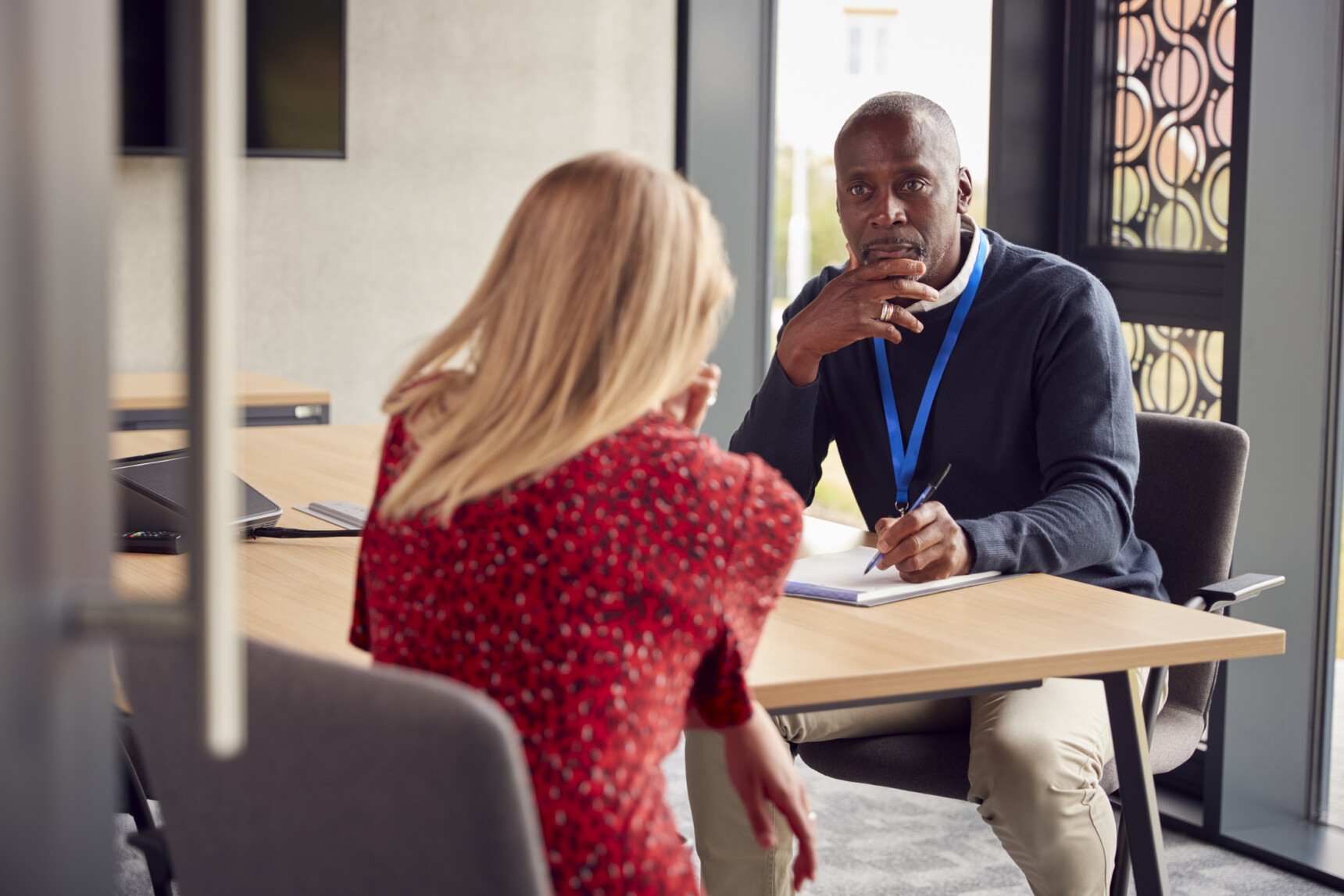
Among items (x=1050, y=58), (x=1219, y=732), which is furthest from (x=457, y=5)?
(x=1219, y=732)

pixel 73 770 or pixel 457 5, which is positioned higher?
pixel 457 5

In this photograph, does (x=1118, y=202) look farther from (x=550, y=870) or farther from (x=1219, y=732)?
(x=550, y=870)

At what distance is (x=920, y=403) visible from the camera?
6.90 feet

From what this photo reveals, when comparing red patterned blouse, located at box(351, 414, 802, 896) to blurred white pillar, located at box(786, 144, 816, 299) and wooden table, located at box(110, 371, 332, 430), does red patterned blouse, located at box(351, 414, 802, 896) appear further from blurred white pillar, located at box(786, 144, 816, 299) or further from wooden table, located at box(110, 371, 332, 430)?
blurred white pillar, located at box(786, 144, 816, 299)

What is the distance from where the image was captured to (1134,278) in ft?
9.83

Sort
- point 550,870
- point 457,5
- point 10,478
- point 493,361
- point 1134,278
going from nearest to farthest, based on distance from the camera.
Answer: point 10,478, point 550,870, point 493,361, point 1134,278, point 457,5

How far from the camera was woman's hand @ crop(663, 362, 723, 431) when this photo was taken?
49.1 inches

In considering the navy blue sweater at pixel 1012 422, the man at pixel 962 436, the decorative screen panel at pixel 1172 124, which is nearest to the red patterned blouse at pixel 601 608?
the man at pixel 962 436

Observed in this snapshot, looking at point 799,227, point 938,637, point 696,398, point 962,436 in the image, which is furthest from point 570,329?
point 799,227

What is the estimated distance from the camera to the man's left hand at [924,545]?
1.61 meters

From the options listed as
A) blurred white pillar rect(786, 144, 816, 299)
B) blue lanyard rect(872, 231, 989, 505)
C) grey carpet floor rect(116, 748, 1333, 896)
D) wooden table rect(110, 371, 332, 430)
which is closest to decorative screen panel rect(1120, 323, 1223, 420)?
blue lanyard rect(872, 231, 989, 505)

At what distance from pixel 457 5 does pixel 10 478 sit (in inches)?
158

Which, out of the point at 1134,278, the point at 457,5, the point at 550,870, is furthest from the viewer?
the point at 457,5

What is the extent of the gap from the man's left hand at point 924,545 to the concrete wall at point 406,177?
9.00ft
